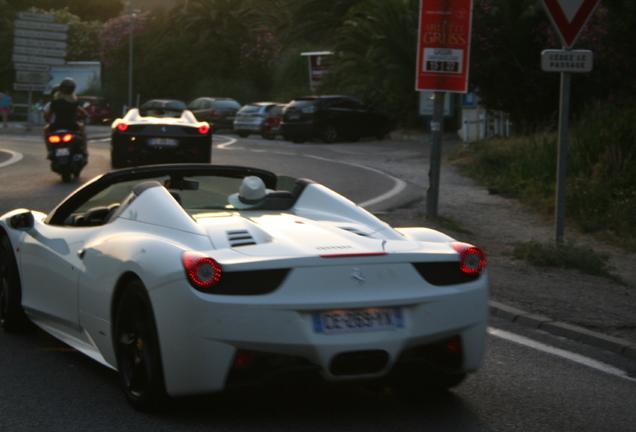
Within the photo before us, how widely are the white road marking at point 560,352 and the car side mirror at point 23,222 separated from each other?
10.2 ft

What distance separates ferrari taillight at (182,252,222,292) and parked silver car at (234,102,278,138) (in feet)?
114

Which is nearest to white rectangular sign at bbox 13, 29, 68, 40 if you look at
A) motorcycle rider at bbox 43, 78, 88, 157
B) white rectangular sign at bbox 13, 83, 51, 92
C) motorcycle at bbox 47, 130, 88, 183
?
white rectangular sign at bbox 13, 83, 51, 92

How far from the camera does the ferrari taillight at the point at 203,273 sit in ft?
13.8

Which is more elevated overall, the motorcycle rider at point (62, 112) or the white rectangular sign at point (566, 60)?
the white rectangular sign at point (566, 60)

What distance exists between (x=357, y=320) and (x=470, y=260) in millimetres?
730

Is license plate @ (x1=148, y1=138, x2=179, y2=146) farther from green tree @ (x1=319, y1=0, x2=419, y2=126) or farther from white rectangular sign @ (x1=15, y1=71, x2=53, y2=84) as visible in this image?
white rectangular sign @ (x1=15, y1=71, x2=53, y2=84)

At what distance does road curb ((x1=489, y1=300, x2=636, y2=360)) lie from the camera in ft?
21.2

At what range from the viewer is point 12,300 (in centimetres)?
620

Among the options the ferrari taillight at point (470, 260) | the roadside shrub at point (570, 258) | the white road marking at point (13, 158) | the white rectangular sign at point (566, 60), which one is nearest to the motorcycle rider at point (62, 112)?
the white road marking at point (13, 158)

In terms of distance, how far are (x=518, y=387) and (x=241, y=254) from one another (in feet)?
6.16

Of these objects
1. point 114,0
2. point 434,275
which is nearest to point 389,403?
point 434,275

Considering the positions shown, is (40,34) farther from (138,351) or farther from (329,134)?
(138,351)

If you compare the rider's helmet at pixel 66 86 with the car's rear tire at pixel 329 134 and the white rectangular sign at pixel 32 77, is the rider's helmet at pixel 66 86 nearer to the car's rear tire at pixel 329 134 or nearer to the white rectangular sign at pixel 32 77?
the car's rear tire at pixel 329 134

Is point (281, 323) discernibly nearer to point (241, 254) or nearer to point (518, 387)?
point (241, 254)
